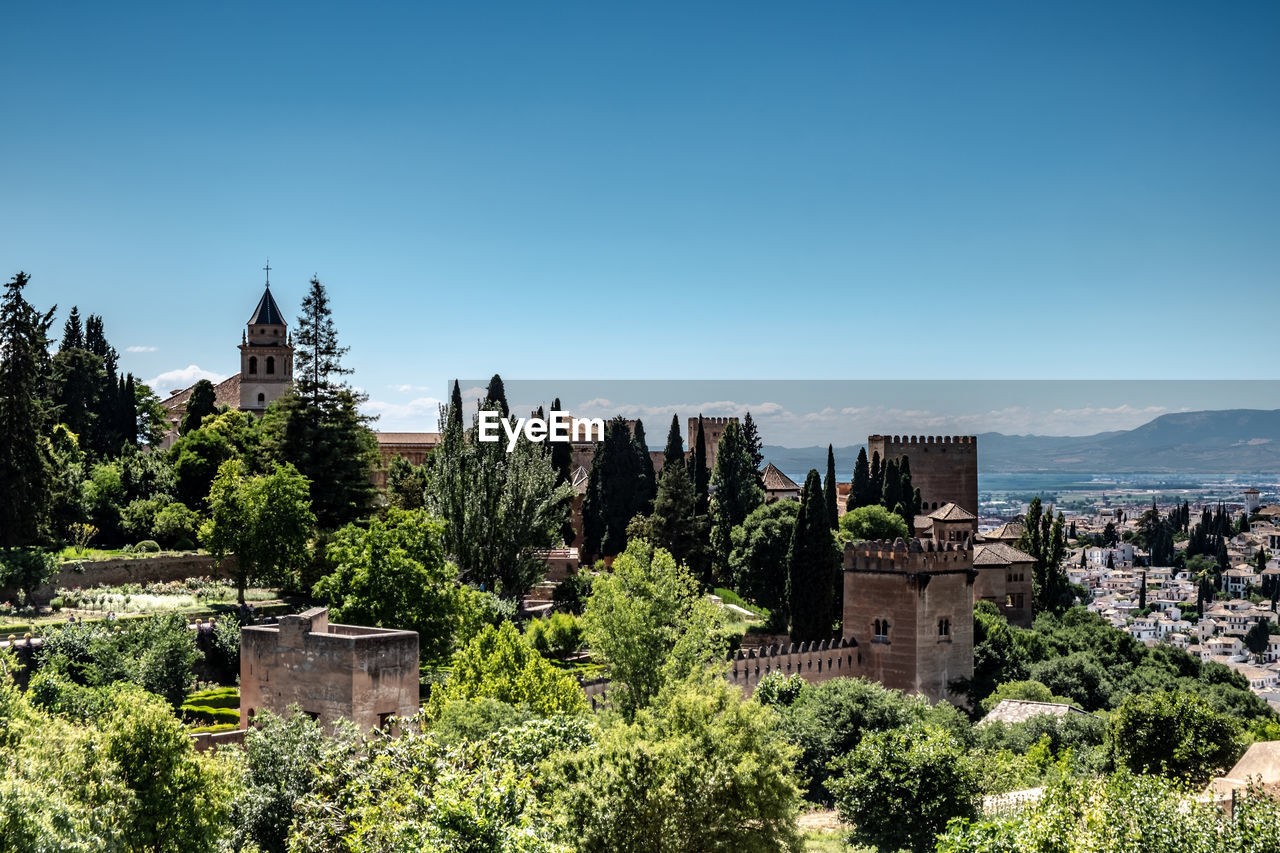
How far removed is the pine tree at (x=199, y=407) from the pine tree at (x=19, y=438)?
20.8 meters

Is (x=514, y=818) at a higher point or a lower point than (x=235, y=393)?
lower

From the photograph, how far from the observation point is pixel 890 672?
42750 mm

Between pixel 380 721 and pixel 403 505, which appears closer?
pixel 380 721

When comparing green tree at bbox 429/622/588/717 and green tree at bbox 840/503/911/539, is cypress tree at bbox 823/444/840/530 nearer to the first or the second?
green tree at bbox 840/503/911/539

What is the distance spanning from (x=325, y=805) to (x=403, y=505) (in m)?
34.9

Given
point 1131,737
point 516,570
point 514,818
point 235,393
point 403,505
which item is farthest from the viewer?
point 235,393

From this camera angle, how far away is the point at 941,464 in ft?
238

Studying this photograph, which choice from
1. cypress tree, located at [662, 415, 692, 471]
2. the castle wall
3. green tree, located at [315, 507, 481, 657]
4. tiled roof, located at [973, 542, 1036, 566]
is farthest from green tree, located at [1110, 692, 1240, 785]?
the castle wall

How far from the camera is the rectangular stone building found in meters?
24.7

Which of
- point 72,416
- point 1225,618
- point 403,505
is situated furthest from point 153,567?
point 1225,618

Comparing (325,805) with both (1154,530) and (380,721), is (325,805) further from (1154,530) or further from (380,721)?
(1154,530)

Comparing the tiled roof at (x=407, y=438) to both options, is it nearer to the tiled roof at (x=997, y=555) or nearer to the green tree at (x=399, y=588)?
the tiled roof at (x=997, y=555)

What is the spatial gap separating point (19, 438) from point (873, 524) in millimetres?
35996

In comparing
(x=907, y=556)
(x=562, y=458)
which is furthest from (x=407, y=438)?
(x=907, y=556)
